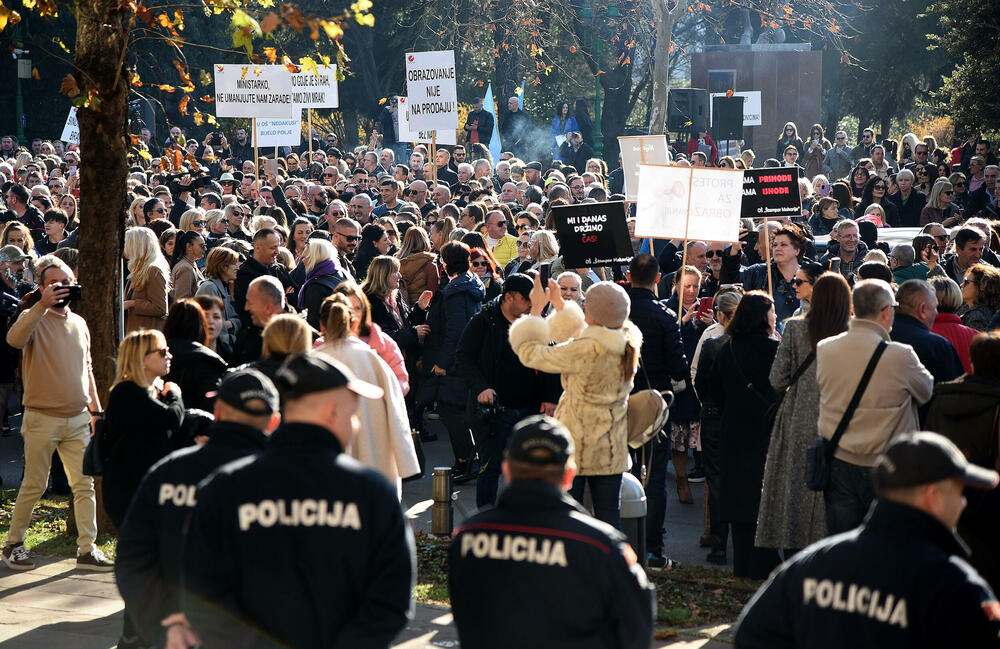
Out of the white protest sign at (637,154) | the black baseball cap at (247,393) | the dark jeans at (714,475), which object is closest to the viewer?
the black baseball cap at (247,393)

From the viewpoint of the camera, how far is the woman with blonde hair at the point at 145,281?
10.1 meters

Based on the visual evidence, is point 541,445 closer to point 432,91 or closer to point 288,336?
point 288,336

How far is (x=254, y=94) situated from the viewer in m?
Result: 17.0

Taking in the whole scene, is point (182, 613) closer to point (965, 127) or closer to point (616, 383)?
point (616, 383)

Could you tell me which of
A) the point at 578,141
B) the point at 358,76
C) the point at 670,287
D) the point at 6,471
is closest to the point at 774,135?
the point at 578,141

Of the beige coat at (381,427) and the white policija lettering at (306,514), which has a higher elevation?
the white policija lettering at (306,514)

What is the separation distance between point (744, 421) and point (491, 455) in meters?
1.89

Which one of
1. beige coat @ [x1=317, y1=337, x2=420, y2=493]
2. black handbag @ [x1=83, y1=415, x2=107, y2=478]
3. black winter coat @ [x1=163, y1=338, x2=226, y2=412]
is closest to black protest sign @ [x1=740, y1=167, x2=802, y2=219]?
beige coat @ [x1=317, y1=337, x2=420, y2=493]

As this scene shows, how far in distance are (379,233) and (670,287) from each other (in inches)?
113

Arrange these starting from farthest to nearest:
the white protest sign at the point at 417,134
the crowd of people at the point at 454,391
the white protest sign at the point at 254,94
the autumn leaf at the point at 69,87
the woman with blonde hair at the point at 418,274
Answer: the white protest sign at the point at 417,134 < the white protest sign at the point at 254,94 < the woman with blonde hair at the point at 418,274 < the autumn leaf at the point at 69,87 < the crowd of people at the point at 454,391

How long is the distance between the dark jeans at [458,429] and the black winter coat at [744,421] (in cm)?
252

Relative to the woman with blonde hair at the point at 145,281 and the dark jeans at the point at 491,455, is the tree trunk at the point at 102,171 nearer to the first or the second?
the woman with blonde hair at the point at 145,281

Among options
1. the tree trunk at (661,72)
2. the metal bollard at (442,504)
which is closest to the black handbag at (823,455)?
the metal bollard at (442,504)

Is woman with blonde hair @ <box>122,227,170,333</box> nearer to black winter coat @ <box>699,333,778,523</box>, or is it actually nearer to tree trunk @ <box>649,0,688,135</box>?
black winter coat @ <box>699,333,778,523</box>
